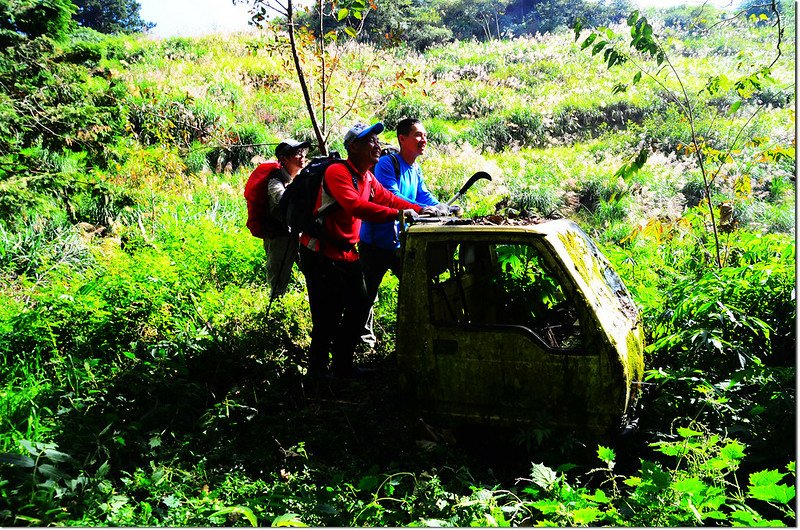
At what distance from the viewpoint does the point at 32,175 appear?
285 inches

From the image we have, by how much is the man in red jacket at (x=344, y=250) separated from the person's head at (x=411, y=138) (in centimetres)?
58

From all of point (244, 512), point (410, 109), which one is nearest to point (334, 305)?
point (244, 512)

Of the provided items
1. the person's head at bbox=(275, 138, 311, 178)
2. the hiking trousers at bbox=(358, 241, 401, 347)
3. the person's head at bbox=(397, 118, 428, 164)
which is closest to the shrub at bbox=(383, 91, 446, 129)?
the person's head at bbox=(275, 138, 311, 178)

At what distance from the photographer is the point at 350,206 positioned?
4449 mm

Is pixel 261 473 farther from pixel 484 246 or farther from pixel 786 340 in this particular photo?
pixel 786 340

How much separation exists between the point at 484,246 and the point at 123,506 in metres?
3.06

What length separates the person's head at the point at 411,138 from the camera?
5.28 metres

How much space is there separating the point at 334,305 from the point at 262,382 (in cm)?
95

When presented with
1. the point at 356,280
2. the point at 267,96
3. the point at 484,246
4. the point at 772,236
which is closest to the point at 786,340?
the point at 772,236

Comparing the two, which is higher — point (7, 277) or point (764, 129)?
point (764, 129)

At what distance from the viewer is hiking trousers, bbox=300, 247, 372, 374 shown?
4738 millimetres

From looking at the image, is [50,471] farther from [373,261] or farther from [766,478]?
[766,478]

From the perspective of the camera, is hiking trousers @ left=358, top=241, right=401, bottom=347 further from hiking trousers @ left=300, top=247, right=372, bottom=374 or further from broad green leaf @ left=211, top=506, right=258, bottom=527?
broad green leaf @ left=211, top=506, right=258, bottom=527

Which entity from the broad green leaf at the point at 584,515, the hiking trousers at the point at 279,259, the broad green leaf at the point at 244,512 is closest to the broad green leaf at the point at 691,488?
the broad green leaf at the point at 584,515
